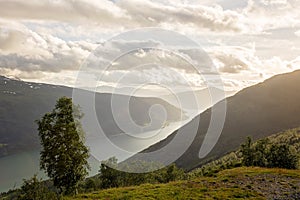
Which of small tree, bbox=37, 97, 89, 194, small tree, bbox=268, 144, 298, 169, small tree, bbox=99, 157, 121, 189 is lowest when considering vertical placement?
small tree, bbox=268, 144, 298, 169

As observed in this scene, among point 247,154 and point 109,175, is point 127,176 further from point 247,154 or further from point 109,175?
point 247,154

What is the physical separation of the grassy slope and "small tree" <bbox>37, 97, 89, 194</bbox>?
563 centimetres

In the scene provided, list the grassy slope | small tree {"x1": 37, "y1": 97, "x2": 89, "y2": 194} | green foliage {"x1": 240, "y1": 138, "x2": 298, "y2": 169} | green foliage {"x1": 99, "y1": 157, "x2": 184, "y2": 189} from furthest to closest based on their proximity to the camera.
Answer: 1. green foliage {"x1": 99, "y1": 157, "x2": 184, "y2": 189}
2. green foliage {"x1": 240, "y1": 138, "x2": 298, "y2": 169}
3. small tree {"x1": 37, "y1": 97, "x2": 89, "y2": 194}
4. the grassy slope

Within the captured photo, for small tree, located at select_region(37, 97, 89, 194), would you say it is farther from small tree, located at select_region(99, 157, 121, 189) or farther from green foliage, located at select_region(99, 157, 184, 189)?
small tree, located at select_region(99, 157, 121, 189)

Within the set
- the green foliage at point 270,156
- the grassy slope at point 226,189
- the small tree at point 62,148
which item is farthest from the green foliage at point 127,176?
the grassy slope at point 226,189

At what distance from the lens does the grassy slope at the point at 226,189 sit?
105 feet

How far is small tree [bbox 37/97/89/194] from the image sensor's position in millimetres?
38906

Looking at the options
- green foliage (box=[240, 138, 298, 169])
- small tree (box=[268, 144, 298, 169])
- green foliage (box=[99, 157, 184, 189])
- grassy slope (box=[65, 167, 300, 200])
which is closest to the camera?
grassy slope (box=[65, 167, 300, 200])

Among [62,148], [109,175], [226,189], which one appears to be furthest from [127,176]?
[226,189]

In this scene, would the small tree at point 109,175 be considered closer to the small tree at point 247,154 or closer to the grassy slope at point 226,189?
the small tree at point 247,154

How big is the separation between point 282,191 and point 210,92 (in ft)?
46.0

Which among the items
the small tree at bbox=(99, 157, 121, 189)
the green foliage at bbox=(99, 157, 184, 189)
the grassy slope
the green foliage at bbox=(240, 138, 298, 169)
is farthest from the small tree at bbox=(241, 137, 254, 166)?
the small tree at bbox=(99, 157, 121, 189)

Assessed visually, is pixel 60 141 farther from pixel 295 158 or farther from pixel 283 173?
pixel 295 158

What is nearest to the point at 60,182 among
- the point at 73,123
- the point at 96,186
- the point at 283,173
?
the point at 73,123
